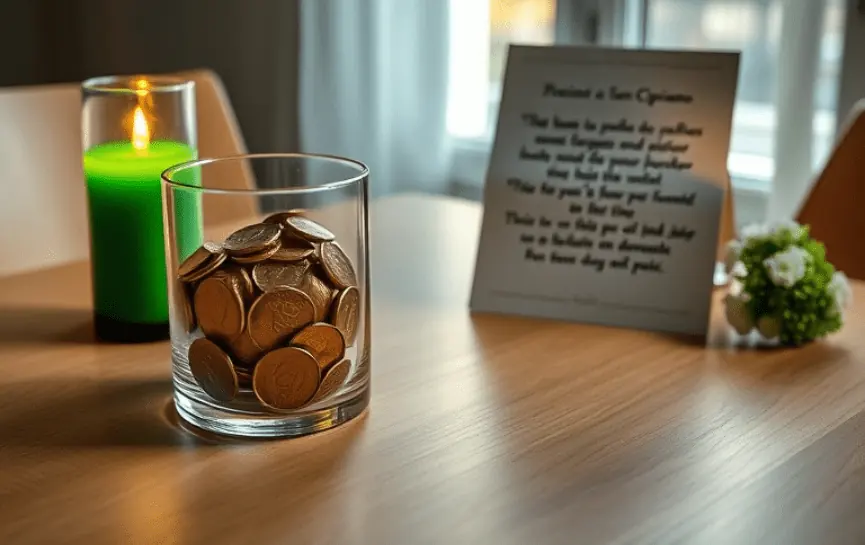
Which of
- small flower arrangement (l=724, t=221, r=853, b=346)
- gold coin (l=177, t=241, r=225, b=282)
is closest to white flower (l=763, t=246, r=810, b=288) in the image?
small flower arrangement (l=724, t=221, r=853, b=346)

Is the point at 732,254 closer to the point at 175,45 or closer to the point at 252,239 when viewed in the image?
the point at 252,239

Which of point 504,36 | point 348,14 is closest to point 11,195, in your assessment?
point 348,14

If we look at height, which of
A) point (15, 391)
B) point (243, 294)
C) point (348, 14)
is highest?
point (348, 14)

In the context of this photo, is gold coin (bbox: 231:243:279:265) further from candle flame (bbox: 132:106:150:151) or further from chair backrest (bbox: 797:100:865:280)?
chair backrest (bbox: 797:100:865:280)

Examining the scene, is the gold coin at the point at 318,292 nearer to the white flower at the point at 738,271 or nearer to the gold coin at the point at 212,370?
the gold coin at the point at 212,370

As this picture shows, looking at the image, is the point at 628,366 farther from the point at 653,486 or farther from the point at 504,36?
the point at 504,36

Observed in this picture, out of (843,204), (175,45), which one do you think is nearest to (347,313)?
(843,204)

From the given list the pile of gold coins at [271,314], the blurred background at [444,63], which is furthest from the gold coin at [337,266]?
the blurred background at [444,63]
